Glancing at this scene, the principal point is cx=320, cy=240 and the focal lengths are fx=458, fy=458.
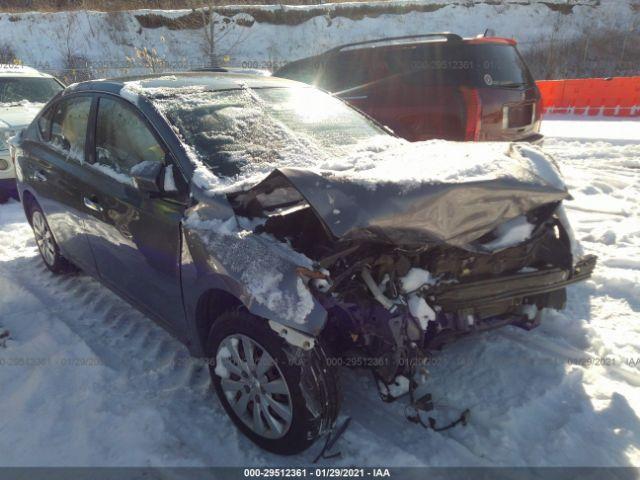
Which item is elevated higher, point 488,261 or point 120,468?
point 488,261

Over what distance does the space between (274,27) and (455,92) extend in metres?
24.7

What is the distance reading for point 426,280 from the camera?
2.32 meters

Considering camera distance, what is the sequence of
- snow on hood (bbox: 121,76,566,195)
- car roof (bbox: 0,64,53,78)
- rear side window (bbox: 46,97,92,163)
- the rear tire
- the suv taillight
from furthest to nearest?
car roof (bbox: 0,64,53,78) < the suv taillight < the rear tire < rear side window (bbox: 46,97,92,163) < snow on hood (bbox: 121,76,566,195)

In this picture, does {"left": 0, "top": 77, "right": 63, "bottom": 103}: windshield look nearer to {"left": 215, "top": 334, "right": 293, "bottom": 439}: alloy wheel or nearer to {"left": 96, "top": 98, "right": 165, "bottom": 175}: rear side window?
{"left": 96, "top": 98, "right": 165, "bottom": 175}: rear side window

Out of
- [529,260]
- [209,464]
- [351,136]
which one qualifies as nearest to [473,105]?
[351,136]

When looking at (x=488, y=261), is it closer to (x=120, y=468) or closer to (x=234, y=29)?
(x=120, y=468)

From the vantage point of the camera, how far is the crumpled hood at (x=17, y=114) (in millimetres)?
6810

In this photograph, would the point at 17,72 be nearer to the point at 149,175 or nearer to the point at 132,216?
the point at 132,216

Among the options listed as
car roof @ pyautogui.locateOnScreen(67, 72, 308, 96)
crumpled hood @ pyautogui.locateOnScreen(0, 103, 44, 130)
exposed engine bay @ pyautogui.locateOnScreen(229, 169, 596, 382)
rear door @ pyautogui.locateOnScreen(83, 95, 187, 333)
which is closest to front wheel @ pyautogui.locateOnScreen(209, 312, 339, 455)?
exposed engine bay @ pyautogui.locateOnScreen(229, 169, 596, 382)

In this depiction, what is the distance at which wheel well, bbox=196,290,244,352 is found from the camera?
2.47 m

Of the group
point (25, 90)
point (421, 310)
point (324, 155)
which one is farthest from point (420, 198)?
point (25, 90)

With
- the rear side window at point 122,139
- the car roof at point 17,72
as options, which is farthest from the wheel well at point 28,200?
the car roof at point 17,72

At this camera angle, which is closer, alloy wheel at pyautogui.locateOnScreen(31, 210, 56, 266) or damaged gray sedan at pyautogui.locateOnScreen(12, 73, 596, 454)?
damaged gray sedan at pyautogui.locateOnScreen(12, 73, 596, 454)

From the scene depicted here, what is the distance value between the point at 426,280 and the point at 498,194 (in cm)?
54
